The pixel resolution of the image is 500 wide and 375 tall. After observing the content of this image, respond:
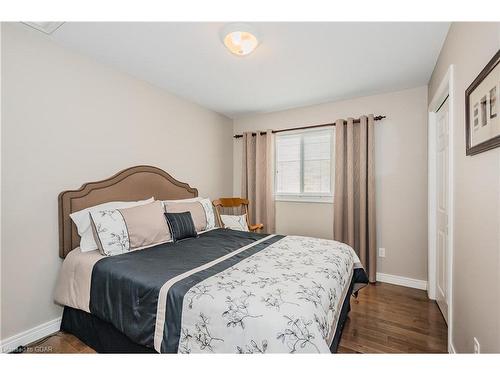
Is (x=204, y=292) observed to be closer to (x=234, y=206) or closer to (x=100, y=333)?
(x=100, y=333)

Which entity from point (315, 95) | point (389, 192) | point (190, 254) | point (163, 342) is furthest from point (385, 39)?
point (163, 342)

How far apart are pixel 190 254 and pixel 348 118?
271 cm

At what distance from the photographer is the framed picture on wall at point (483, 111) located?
1.09 metres

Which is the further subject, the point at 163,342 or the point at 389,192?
the point at 389,192

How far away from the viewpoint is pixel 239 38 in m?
1.87

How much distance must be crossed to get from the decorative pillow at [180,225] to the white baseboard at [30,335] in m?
1.17

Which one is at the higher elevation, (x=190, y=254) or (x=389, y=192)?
(x=389, y=192)

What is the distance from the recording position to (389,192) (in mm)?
3176

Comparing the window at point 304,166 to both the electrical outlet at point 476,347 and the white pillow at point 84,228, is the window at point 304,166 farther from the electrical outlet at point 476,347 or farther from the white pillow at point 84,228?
the white pillow at point 84,228

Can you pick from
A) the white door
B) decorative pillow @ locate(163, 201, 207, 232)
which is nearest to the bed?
decorative pillow @ locate(163, 201, 207, 232)
